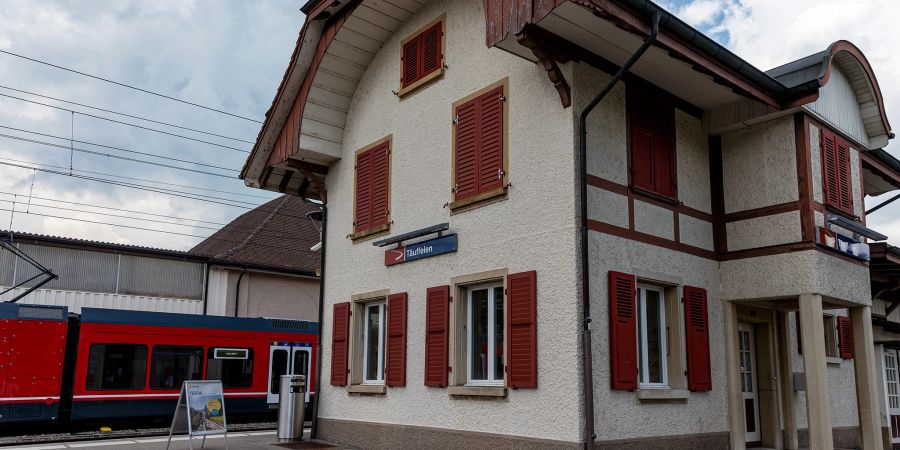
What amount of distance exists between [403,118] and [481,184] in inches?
97.2

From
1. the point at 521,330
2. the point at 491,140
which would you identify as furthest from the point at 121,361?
the point at 521,330

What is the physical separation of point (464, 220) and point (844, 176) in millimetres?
5548

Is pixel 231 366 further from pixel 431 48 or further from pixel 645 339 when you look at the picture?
pixel 645 339

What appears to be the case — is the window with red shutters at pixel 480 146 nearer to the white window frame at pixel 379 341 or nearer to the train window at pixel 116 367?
the white window frame at pixel 379 341

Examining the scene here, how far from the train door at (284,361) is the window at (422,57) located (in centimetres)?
886

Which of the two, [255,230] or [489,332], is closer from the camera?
[489,332]

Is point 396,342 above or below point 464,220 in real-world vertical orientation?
below

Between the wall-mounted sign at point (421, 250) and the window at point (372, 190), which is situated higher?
the window at point (372, 190)

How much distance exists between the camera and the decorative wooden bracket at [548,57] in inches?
347

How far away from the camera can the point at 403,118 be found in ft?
40.5

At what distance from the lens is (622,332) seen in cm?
930

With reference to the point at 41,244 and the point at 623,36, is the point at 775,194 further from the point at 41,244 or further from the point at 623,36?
the point at 41,244

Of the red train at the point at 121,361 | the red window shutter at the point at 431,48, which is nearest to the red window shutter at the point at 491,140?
the red window shutter at the point at 431,48

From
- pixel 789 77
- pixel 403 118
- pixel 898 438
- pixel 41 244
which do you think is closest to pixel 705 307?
pixel 789 77
